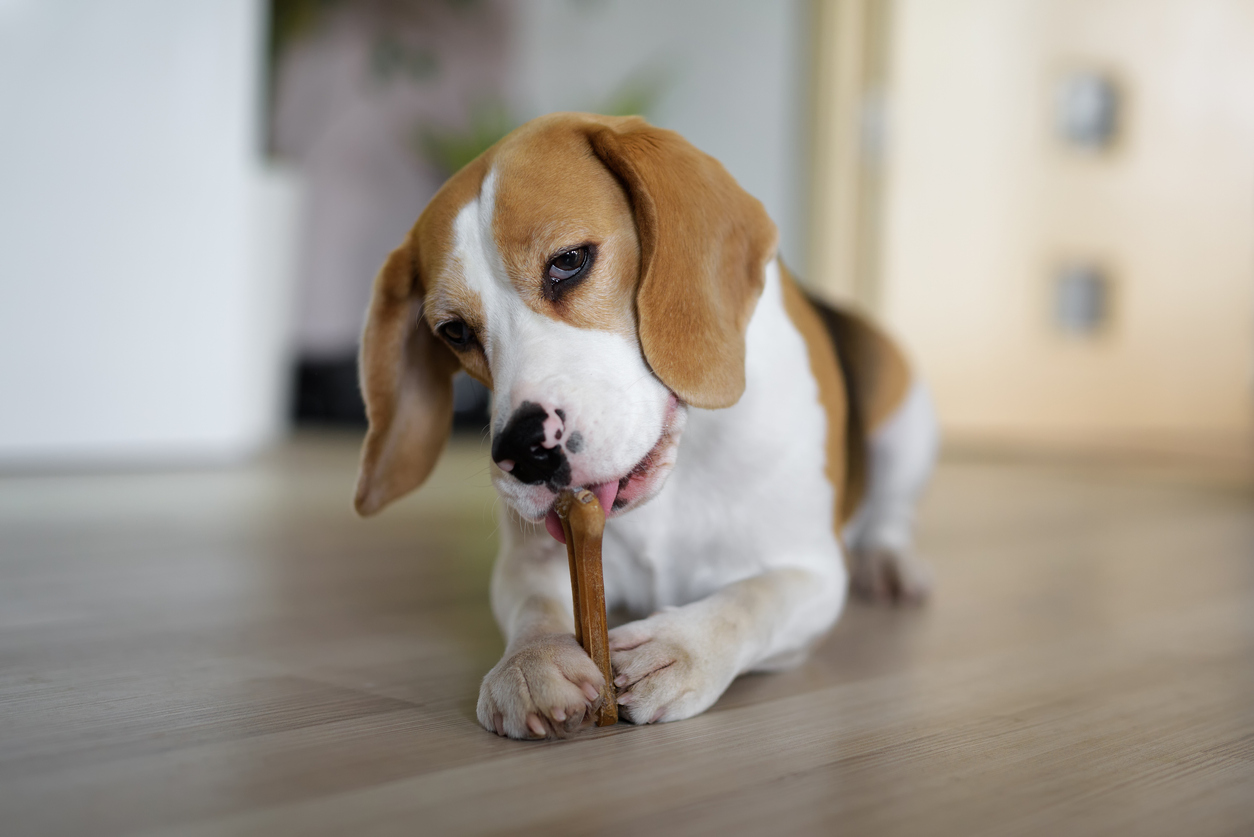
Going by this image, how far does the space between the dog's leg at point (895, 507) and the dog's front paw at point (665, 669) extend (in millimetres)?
766

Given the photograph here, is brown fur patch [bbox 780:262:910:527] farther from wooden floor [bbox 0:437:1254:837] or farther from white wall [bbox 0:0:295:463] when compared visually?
white wall [bbox 0:0:295:463]

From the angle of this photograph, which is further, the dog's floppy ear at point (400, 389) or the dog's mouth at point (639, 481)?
the dog's floppy ear at point (400, 389)

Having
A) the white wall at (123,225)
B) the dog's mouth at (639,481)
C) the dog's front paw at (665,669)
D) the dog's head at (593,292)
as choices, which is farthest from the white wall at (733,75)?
the dog's front paw at (665,669)

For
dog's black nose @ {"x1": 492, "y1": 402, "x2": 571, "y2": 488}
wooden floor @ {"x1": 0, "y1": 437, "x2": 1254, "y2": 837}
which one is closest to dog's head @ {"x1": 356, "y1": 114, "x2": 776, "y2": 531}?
dog's black nose @ {"x1": 492, "y1": 402, "x2": 571, "y2": 488}

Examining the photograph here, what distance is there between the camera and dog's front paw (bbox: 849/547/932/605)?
1.81 m

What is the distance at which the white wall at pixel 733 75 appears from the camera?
5195 millimetres

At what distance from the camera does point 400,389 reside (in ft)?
4.72

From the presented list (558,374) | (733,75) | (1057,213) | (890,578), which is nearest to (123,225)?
(890,578)

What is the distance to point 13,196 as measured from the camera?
300cm

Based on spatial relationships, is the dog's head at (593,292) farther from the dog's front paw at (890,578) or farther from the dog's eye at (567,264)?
the dog's front paw at (890,578)

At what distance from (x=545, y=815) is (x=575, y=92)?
17.4 ft

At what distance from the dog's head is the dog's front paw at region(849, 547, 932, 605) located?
2.50ft

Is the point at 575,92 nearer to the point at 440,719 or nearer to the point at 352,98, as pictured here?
the point at 352,98

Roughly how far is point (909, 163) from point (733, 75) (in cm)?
96
